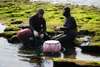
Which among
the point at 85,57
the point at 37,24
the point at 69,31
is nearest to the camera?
the point at 85,57

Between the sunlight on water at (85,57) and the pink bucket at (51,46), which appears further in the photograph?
the pink bucket at (51,46)

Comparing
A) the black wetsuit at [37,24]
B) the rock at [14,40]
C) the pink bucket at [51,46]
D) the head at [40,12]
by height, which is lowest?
the rock at [14,40]

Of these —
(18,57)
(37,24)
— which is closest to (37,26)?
(37,24)

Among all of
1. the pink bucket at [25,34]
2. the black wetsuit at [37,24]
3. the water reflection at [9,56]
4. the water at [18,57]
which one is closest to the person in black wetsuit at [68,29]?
the water at [18,57]

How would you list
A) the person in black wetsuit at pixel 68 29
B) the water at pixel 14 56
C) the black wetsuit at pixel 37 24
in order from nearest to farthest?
the water at pixel 14 56 → the person in black wetsuit at pixel 68 29 → the black wetsuit at pixel 37 24

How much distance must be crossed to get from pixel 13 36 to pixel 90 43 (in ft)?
17.0

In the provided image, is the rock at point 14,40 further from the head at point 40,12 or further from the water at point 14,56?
the head at point 40,12

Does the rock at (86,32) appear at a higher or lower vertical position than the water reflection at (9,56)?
lower

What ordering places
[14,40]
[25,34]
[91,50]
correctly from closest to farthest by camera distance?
1. [91,50]
2. [25,34]
3. [14,40]

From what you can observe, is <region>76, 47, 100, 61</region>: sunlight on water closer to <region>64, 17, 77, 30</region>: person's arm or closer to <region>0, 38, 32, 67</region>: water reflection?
<region>64, 17, 77, 30</region>: person's arm

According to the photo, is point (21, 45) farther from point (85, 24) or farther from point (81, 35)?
point (85, 24)

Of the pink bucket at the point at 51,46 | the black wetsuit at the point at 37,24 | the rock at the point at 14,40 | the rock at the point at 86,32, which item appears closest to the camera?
the pink bucket at the point at 51,46

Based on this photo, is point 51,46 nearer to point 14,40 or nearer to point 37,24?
point 37,24

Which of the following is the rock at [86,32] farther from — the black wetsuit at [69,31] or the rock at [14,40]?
the rock at [14,40]
